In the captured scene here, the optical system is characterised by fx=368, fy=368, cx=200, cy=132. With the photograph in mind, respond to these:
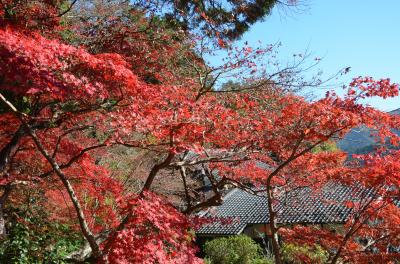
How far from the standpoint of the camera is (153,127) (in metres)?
5.39

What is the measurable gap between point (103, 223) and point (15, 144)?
5206 mm

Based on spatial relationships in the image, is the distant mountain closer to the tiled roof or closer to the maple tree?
the maple tree

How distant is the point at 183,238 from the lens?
19.4 feet

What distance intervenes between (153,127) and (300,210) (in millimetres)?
13069

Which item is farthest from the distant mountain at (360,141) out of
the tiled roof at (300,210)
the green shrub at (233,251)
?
the green shrub at (233,251)

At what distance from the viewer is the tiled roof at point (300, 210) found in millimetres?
15958

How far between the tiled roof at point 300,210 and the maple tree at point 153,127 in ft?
21.6

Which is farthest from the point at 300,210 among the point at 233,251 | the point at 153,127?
the point at 153,127

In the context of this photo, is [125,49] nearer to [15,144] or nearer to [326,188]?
[15,144]

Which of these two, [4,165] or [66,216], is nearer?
[4,165]

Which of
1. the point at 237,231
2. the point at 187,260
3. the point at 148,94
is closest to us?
the point at 187,260

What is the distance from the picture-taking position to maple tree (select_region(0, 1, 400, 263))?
534cm

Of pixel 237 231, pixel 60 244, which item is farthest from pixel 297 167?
pixel 237 231

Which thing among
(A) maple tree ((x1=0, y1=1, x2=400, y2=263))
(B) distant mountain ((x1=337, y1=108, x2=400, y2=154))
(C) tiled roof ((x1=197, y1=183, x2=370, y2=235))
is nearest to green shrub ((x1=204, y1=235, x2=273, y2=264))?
(C) tiled roof ((x1=197, y1=183, x2=370, y2=235))
